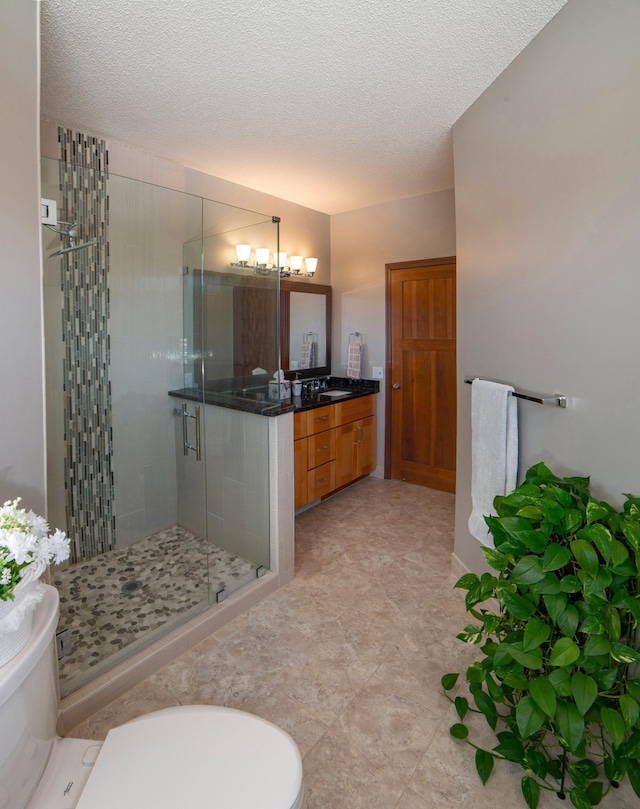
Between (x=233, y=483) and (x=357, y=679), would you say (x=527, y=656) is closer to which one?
(x=357, y=679)

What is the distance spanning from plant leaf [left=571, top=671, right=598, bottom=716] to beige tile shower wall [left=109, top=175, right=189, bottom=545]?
2240 mm

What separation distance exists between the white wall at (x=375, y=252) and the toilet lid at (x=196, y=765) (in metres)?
3.26

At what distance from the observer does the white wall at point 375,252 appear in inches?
142

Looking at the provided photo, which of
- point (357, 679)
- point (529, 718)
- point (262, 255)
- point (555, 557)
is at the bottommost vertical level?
point (357, 679)

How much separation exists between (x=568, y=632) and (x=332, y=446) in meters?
2.51

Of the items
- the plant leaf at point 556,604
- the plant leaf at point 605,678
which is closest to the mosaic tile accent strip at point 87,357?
the plant leaf at point 556,604

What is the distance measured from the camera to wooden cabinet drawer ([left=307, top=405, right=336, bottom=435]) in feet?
10.8

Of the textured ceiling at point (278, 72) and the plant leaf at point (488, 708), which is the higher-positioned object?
the textured ceiling at point (278, 72)

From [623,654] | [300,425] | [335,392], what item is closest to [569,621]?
[623,654]

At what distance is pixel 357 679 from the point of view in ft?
5.87

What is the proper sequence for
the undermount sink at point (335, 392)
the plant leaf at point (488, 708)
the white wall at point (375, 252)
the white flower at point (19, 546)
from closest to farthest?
the white flower at point (19, 546) < the plant leaf at point (488, 708) < the white wall at point (375, 252) < the undermount sink at point (335, 392)

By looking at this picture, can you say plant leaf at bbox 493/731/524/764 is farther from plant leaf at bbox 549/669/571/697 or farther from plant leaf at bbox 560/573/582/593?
plant leaf at bbox 560/573/582/593

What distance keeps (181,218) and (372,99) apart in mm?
1323

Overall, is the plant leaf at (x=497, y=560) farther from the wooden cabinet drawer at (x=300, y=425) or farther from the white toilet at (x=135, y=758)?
the wooden cabinet drawer at (x=300, y=425)
